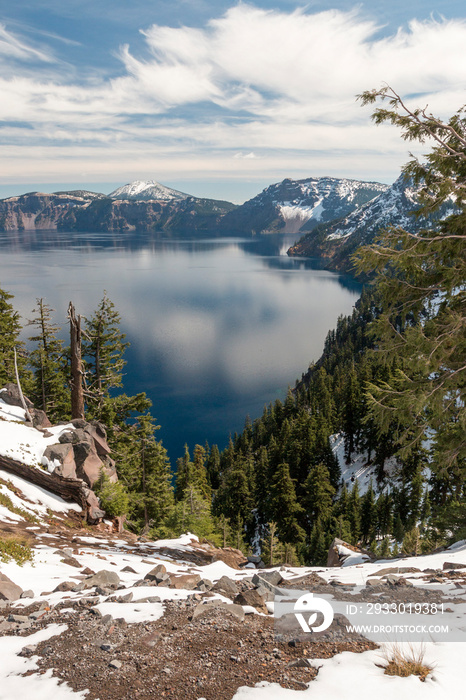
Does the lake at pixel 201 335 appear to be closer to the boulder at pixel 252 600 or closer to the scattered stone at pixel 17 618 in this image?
the boulder at pixel 252 600

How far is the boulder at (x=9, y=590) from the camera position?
279 inches

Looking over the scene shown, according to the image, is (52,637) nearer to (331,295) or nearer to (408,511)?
(408,511)

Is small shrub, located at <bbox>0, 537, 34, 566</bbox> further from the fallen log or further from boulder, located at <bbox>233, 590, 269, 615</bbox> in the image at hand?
boulder, located at <bbox>233, 590, 269, 615</bbox>

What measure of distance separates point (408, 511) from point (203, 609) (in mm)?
45304

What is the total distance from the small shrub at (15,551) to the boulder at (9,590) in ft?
5.28

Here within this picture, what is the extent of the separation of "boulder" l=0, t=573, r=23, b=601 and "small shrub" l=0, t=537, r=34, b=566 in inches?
63.3

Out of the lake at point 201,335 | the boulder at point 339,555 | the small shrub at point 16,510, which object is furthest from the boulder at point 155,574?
the lake at point 201,335

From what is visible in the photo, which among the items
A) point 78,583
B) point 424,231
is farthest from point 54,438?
point 424,231

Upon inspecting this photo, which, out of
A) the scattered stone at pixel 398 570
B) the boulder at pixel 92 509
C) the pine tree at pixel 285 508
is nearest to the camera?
the scattered stone at pixel 398 570

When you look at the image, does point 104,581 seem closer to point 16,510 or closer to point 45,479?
point 16,510

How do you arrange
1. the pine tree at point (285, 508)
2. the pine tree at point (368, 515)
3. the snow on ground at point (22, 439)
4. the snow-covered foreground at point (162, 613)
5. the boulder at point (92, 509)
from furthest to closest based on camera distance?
the pine tree at point (285, 508) → the pine tree at point (368, 515) → the snow on ground at point (22, 439) → the boulder at point (92, 509) → the snow-covered foreground at point (162, 613)

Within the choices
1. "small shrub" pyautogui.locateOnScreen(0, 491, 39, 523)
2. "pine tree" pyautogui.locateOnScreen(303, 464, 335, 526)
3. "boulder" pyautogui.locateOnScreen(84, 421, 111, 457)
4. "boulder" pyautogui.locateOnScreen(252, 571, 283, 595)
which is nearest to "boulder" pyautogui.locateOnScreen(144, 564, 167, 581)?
"boulder" pyautogui.locateOnScreen(252, 571, 283, 595)

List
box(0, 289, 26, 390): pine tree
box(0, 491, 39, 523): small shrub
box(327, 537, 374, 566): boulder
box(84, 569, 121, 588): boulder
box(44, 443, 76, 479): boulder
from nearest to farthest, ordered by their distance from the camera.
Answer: box(84, 569, 121, 588): boulder < box(0, 491, 39, 523): small shrub < box(327, 537, 374, 566): boulder < box(44, 443, 76, 479): boulder < box(0, 289, 26, 390): pine tree

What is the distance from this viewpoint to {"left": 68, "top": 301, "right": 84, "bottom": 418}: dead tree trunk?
20.6m
